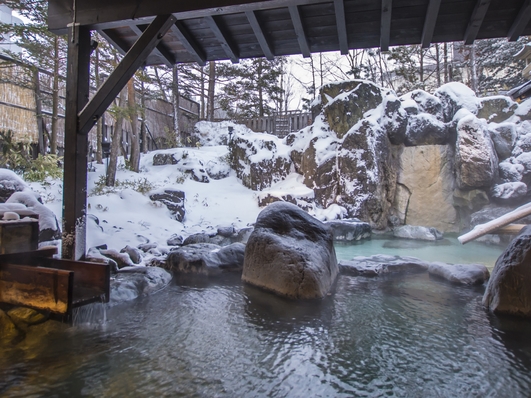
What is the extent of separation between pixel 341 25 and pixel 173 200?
639 centimetres

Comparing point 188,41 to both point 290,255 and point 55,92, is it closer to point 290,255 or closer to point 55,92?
point 290,255

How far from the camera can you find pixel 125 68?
3352 millimetres

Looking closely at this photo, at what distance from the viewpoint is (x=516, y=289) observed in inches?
136

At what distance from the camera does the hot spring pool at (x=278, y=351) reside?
220cm

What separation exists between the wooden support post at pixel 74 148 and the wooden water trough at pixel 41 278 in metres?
0.24

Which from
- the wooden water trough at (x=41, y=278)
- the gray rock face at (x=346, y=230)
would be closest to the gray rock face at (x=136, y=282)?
the wooden water trough at (x=41, y=278)

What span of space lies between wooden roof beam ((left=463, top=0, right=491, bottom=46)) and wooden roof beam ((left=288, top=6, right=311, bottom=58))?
1.68 metres

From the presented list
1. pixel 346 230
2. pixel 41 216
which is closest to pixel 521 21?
pixel 346 230

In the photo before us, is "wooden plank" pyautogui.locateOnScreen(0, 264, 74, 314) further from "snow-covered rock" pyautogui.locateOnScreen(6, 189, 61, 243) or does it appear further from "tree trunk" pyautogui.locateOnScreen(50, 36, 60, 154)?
"tree trunk" pyautogui.locateOnScreen(50, 36, 60, 154)

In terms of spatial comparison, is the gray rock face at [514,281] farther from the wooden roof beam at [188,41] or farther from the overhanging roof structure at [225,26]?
the wooden roof beam at [188,41]

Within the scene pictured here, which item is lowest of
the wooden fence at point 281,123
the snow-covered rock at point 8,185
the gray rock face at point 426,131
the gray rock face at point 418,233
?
the gray rock face at point 418,233

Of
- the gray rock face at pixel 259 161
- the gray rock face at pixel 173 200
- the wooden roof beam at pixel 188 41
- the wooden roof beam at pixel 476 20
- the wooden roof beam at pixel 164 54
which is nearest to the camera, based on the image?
the wooden roof beam at pixel 476 20

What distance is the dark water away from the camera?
2197 millimetres

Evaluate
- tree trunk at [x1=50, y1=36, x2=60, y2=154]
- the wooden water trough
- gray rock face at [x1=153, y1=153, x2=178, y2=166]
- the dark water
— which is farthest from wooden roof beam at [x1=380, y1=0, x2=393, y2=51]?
gray rock face at [x1=153, y1=153, x2=178, y2=166]
